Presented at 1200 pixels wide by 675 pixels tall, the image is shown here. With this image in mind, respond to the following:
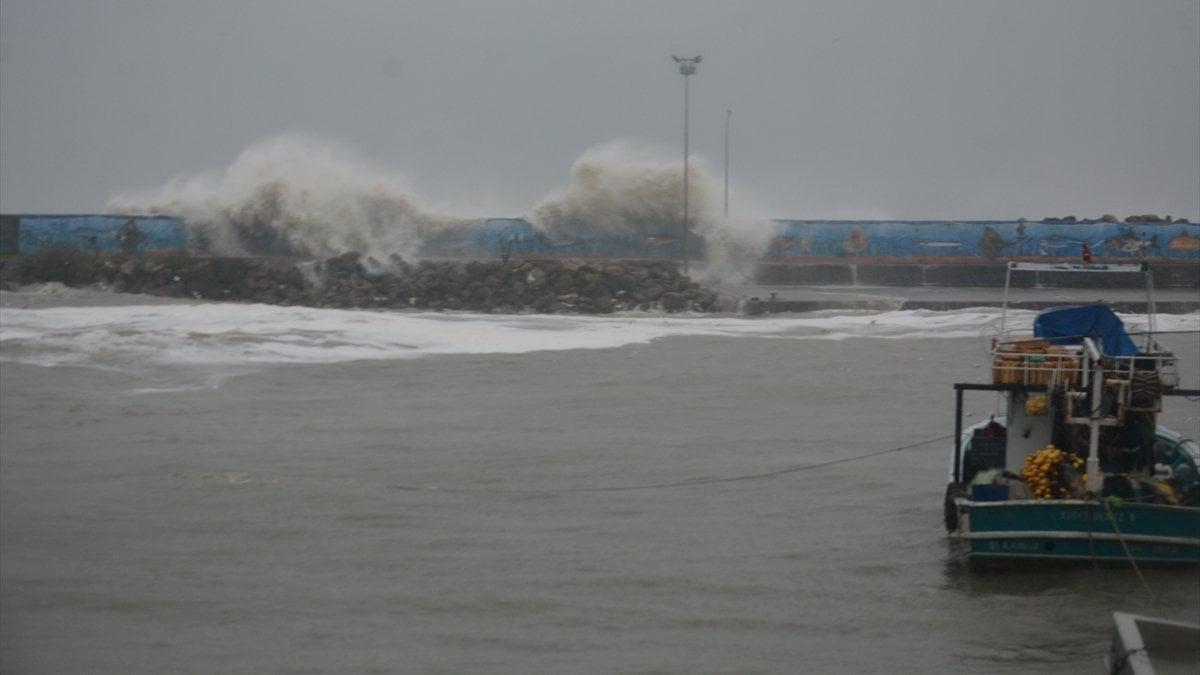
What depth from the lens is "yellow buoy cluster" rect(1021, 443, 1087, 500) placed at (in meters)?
11.0

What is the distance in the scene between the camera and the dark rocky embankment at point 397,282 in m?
38.0

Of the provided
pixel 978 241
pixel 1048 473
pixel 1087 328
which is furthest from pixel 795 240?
pixel 1048 473

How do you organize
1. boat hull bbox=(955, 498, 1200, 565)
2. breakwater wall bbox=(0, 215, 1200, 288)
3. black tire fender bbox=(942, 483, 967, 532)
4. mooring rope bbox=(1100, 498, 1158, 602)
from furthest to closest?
breakwater wall bbox=(0, 215, 1200, 288), black tire fender bbox=(942, 483, 967, 532), boat hull bbox=(955, 498, 1200, 565), mooring rope bbox=(1100, 498, 1158, 602)

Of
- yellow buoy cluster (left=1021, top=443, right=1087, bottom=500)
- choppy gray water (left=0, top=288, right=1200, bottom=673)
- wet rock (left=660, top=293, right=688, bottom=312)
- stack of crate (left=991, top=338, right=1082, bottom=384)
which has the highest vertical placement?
stack of crate (left=991, top=338, right=1082, bottom=384)

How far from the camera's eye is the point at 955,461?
39.4 feet

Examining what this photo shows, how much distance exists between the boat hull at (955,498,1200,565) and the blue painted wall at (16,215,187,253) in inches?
1632

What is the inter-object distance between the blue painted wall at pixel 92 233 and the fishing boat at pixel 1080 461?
40332 mm

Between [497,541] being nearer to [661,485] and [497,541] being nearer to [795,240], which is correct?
[661,485]

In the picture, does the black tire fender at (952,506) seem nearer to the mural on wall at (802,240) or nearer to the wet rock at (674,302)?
the wet rock at (674,302)

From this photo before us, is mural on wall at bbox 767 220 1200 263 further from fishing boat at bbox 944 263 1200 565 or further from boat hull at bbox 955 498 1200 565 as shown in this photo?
boat hull at bbox 955 498 1200 565

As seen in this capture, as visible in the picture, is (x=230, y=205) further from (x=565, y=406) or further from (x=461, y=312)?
(x=565, y=406)

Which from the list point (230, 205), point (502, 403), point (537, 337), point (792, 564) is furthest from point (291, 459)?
point (230, 205)

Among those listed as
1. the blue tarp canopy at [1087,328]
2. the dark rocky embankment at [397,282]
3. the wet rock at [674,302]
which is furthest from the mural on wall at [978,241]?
the blue tarp canopy at [1087,328]

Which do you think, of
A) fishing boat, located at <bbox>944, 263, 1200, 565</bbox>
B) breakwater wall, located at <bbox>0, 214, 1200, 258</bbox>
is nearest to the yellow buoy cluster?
fishing boat, located at <bbox>944, 263, 1200, 565</bbox>
